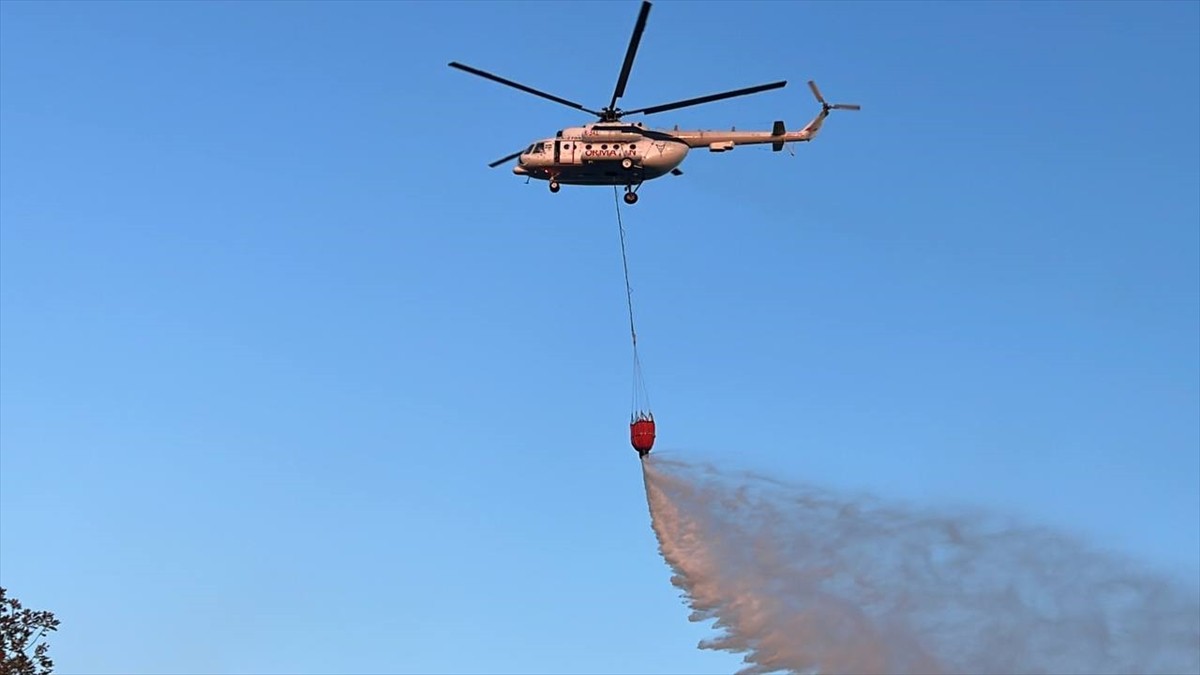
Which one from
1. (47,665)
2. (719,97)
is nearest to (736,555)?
(719,97)

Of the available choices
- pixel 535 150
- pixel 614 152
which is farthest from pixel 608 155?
pixel 535 150

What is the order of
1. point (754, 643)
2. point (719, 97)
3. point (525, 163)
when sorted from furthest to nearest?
point (525, 163) → point (754, 643) → point (719, 97)

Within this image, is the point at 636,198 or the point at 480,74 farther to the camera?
the point at 636,198

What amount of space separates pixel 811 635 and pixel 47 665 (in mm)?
32246

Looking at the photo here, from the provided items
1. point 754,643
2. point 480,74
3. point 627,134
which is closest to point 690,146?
point 627,134

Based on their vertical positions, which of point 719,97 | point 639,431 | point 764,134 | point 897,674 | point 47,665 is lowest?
point 897,674

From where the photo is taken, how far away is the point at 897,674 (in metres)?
49.9

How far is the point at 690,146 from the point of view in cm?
5400

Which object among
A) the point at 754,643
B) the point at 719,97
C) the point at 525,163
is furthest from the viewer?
the point at 525,163

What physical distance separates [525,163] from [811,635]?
21.7 meters

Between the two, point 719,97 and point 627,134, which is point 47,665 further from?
point 719,97

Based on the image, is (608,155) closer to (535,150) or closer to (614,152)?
(614,152)

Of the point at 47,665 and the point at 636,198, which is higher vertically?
the point at 636,198

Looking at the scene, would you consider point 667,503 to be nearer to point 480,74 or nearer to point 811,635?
point 811,635
